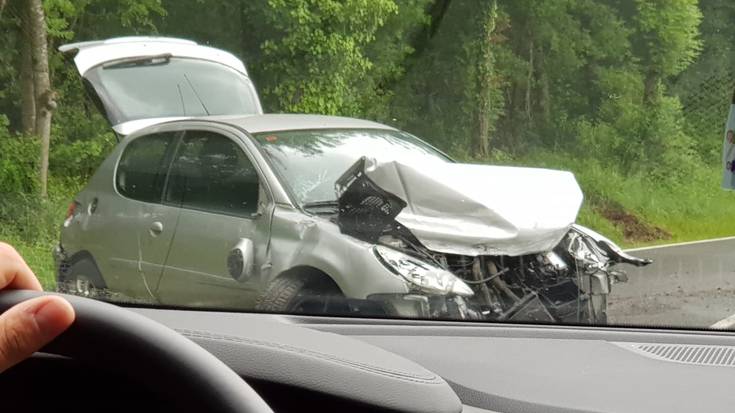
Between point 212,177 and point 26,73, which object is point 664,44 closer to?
point 212,177

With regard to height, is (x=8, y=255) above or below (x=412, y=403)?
above

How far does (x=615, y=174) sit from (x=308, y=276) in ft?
3.43

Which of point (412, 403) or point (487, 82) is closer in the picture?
point (412, 403)

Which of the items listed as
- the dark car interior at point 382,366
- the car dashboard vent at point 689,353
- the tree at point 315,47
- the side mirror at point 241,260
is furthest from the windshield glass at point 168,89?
the car dashboard vent at point 689,353

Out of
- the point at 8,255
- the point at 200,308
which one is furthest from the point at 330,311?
the point at 8,255

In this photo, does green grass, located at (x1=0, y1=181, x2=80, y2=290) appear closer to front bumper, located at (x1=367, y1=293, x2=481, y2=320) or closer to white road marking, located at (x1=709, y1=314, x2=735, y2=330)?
front bumper, located at (x1=367, y1=293, x2=481, y2=320)

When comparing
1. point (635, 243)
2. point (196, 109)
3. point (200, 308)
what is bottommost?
point (200, 308)

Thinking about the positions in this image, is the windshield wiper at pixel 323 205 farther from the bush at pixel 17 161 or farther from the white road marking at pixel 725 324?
the white road marking at pixel 725 324

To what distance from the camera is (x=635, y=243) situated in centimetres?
346

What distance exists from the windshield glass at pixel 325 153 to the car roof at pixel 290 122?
0.07 ft

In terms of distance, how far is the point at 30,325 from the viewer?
49.9 inches

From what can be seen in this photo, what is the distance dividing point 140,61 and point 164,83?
0.10 meters

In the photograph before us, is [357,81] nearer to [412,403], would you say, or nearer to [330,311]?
[330,311]

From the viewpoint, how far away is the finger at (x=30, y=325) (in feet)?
4.17
